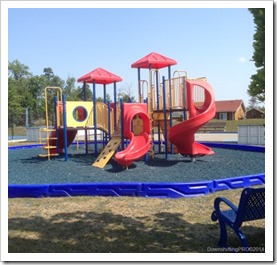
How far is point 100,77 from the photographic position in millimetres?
13781

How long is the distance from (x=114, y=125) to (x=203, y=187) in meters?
5.92

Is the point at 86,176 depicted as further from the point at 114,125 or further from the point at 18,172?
the point at 114,125

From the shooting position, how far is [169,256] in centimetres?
403

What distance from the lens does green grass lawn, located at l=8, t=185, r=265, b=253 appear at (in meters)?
4.40

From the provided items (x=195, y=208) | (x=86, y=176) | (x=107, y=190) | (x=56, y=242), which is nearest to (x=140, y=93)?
(x=86, y=176)

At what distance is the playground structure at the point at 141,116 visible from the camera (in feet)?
35.1

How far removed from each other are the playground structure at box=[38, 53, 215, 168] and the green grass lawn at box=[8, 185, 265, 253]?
3.71 m

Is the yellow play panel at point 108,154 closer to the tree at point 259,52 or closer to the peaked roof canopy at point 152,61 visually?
the peaked roof canopy at point 152,61

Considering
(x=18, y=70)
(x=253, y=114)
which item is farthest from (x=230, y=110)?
(x=18, y=70)

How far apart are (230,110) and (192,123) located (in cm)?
4756

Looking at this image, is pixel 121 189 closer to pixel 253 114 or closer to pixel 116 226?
Result: pixel 116 226

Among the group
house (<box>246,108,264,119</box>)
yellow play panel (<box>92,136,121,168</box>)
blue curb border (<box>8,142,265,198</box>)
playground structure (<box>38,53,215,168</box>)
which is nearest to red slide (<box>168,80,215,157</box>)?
playground structure (<box>38,53,215,168</box>)

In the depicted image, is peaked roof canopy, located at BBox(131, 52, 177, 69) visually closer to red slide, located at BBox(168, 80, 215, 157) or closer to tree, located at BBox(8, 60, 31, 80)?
red slide, located at BBox(168, 80, 215, 157)

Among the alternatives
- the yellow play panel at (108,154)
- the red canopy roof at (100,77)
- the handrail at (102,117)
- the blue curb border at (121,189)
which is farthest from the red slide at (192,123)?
the red canopy roof at (100,77)
